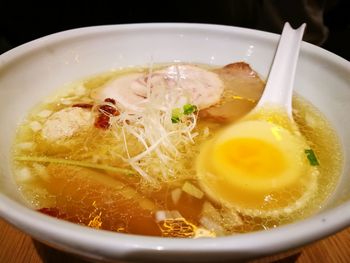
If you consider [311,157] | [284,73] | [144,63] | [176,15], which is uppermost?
[176,15]

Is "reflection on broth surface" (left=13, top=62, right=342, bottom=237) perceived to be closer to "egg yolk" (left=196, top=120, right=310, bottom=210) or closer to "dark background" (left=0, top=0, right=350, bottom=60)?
"egg yolk" (left=196, top=120, right=310, bottom=210)

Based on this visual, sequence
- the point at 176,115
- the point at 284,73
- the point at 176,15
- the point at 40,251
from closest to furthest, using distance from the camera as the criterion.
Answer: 1. the point at 40,251
2. the point at 176,115
3. the point at 284,73
4. the point at 176,15

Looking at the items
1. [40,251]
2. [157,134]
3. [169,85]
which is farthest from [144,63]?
[40,251]

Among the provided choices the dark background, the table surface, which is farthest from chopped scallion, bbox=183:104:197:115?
the dark background

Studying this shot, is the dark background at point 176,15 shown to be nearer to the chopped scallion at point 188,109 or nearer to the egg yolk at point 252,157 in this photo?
the chopped scallion at point 188,109

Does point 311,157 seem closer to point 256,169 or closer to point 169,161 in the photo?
point 256,169

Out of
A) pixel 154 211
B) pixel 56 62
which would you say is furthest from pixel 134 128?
pixel 56 62

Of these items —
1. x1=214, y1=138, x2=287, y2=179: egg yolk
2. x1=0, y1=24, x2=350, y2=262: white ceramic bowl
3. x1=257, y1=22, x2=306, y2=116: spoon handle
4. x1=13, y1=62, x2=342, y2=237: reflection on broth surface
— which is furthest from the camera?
x1=257, y1=22, x2=306, y2=116: spoon handle
